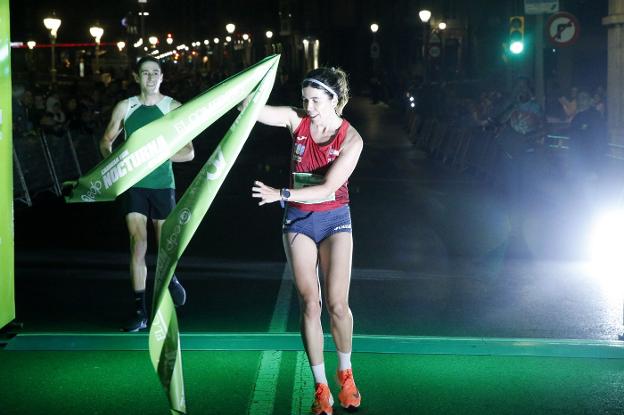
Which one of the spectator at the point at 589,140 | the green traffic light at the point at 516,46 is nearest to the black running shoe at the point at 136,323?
the spectator at the point at 589,140

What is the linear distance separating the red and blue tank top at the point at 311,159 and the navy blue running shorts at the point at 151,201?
7.45ft

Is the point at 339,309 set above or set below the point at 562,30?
below

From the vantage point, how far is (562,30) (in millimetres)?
20250

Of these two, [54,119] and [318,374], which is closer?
[318,374]

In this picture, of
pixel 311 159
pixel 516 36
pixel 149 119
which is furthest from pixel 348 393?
pixel 516 36

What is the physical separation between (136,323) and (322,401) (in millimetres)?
2646

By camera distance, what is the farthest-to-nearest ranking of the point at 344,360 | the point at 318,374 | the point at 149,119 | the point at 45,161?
the point at 45,161
the point at 149,119
the point at 344,360
the point at 318,374

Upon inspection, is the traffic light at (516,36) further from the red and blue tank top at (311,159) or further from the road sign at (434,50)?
the road sign at (434,50)

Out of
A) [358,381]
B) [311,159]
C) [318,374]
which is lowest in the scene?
[358,381]

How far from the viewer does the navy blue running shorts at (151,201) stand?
8117 mm

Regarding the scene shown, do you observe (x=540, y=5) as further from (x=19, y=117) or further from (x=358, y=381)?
(x=358, y=381)

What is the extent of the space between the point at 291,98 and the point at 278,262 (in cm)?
5100

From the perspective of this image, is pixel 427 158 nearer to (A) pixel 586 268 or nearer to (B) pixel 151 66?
(A) pixel 586 268

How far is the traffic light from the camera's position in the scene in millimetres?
23594
